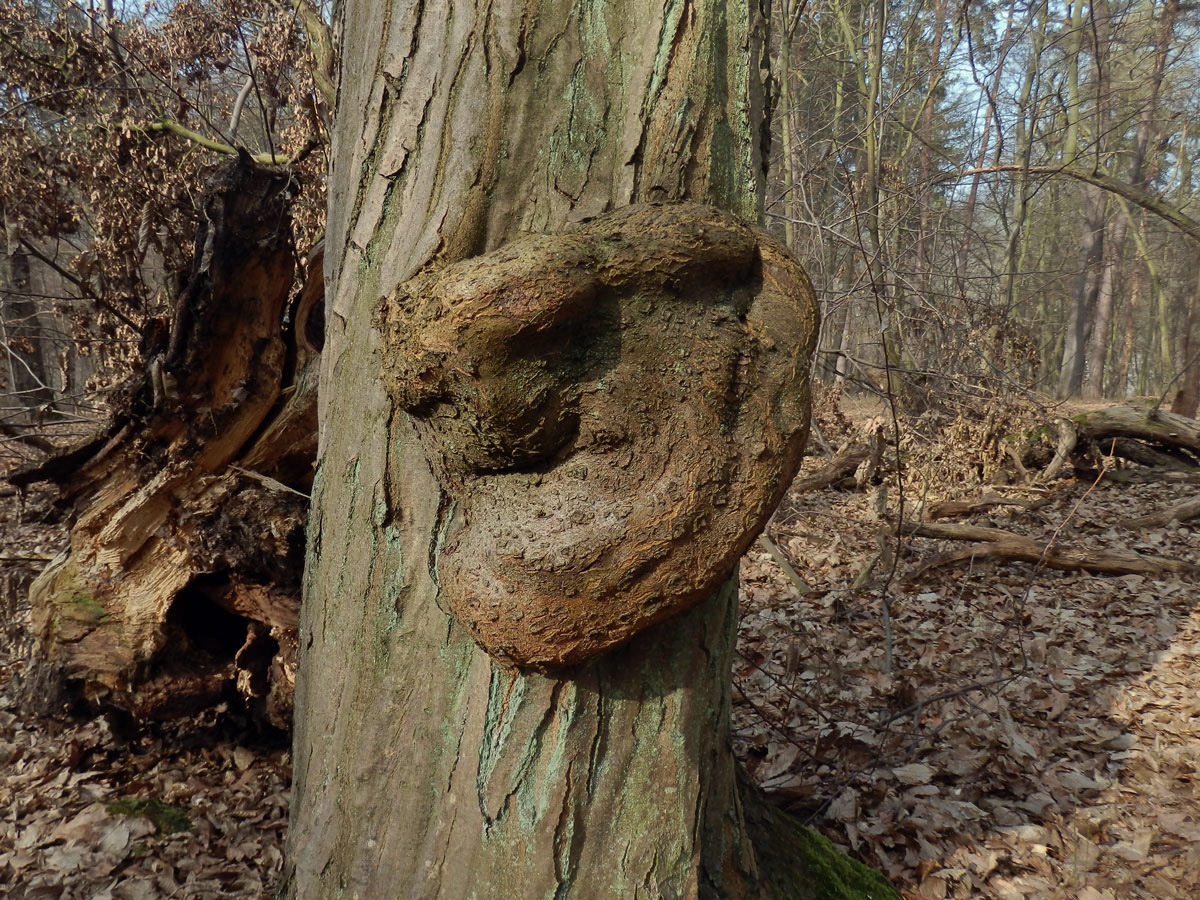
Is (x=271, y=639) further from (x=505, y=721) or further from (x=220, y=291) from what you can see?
(x=505, y=721)

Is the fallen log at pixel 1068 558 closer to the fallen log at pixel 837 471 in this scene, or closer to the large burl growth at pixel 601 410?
the fallen log at pixel 837 471

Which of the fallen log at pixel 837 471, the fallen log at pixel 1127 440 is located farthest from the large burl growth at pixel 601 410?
the fallen log at pixel 1127 440

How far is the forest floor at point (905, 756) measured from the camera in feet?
8.54

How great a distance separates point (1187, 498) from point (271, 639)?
316 inches

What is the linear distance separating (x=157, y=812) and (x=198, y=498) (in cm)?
124

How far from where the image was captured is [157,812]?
2.87 meters

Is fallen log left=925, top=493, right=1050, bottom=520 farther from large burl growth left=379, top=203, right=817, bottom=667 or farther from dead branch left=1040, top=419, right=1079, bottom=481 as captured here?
large burl growth left=379, top=203, right=817, bottom=667

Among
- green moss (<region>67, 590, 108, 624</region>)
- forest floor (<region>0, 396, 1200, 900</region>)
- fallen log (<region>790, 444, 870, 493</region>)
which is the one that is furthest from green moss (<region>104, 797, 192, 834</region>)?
fallen log (<region>790, 444, 870, 493</region>)

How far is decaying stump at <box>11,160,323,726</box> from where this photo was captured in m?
3.14

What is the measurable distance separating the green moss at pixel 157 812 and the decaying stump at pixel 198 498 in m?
0.43

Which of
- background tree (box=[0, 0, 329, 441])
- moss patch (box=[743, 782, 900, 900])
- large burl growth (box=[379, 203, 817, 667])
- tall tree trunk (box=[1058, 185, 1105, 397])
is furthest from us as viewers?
tall tree trunk (box=[1058, 185, 1105, 397])

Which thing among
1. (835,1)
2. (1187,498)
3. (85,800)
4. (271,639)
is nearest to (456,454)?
(271,639)

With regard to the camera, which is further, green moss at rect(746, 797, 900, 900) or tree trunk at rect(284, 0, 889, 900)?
green moss at rect(746, 797, 900, 900)

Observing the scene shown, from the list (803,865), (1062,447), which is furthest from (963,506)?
(803,865)
